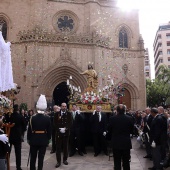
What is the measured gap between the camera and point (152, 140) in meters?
6.89

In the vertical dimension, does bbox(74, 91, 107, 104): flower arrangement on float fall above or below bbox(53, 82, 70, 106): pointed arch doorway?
below

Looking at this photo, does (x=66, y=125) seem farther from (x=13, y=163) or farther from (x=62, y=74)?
(x=62, y=74)

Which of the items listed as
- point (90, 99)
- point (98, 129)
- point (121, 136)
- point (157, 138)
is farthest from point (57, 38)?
point (121, 136)

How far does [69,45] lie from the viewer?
2466 centimetres

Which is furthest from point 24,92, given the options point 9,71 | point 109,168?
point 109,168

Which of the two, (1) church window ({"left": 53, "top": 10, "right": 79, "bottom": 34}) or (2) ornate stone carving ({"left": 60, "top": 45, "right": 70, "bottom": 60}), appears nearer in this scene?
(2) ornate stone carving ({"left": 60, "top": 45, "right": 70, "bottom": 60})

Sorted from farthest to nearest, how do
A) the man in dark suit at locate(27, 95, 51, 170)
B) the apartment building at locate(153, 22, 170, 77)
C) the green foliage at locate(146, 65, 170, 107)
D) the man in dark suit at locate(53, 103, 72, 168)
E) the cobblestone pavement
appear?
1. the apartment building at locate(153, 22, 170, 77)
2. the green foliage at locate(146, 65, 170, 107)
3. the man in dark suit at locate(53, 103, 72, 168)
4. the cobblestone pavement
5. the man in dark suit at locate(27, 95, 51, 170)

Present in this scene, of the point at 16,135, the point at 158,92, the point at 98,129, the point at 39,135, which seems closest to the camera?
the point at 39,135

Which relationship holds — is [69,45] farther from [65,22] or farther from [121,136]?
[121,136]

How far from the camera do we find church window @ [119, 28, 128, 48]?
2762 centimetres

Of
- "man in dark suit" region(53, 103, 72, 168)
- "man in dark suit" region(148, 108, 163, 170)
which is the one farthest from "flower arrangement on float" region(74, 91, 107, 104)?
"man in dark suit" region(148, 108, 163, 170)

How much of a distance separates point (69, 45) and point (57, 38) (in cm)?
147

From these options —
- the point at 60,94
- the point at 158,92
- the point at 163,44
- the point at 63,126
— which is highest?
the point at 163,44

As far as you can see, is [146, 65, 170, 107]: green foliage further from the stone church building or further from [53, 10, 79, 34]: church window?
[53, 10, 79, 34]: church window
